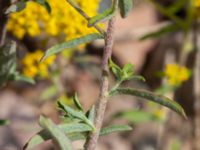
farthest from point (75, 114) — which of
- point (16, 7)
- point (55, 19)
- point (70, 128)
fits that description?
point (55, 19)

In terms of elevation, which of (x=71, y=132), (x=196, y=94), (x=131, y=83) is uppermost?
(x=71, y=132)

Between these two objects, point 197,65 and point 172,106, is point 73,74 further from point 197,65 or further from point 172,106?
point 172,106

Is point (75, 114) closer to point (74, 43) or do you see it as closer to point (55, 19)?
point (74, 43)

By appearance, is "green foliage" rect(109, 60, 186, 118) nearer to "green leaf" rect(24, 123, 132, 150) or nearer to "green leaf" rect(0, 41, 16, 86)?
"green leaf" rect(24, 123, 132, 150)

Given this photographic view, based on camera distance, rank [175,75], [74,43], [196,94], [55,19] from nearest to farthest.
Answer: [74,43], [55,19], [175,75], [196,94]

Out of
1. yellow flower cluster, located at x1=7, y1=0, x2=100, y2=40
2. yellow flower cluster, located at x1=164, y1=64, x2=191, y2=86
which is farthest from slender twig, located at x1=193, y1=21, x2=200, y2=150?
yellow flower cluster, located at x1=7, y1=0, x2=100, y2=40

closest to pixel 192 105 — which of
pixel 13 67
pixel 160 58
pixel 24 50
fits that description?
pixel 160 58

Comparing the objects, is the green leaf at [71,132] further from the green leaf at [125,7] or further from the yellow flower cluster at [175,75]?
the yellow flower cluster at [175,75]
